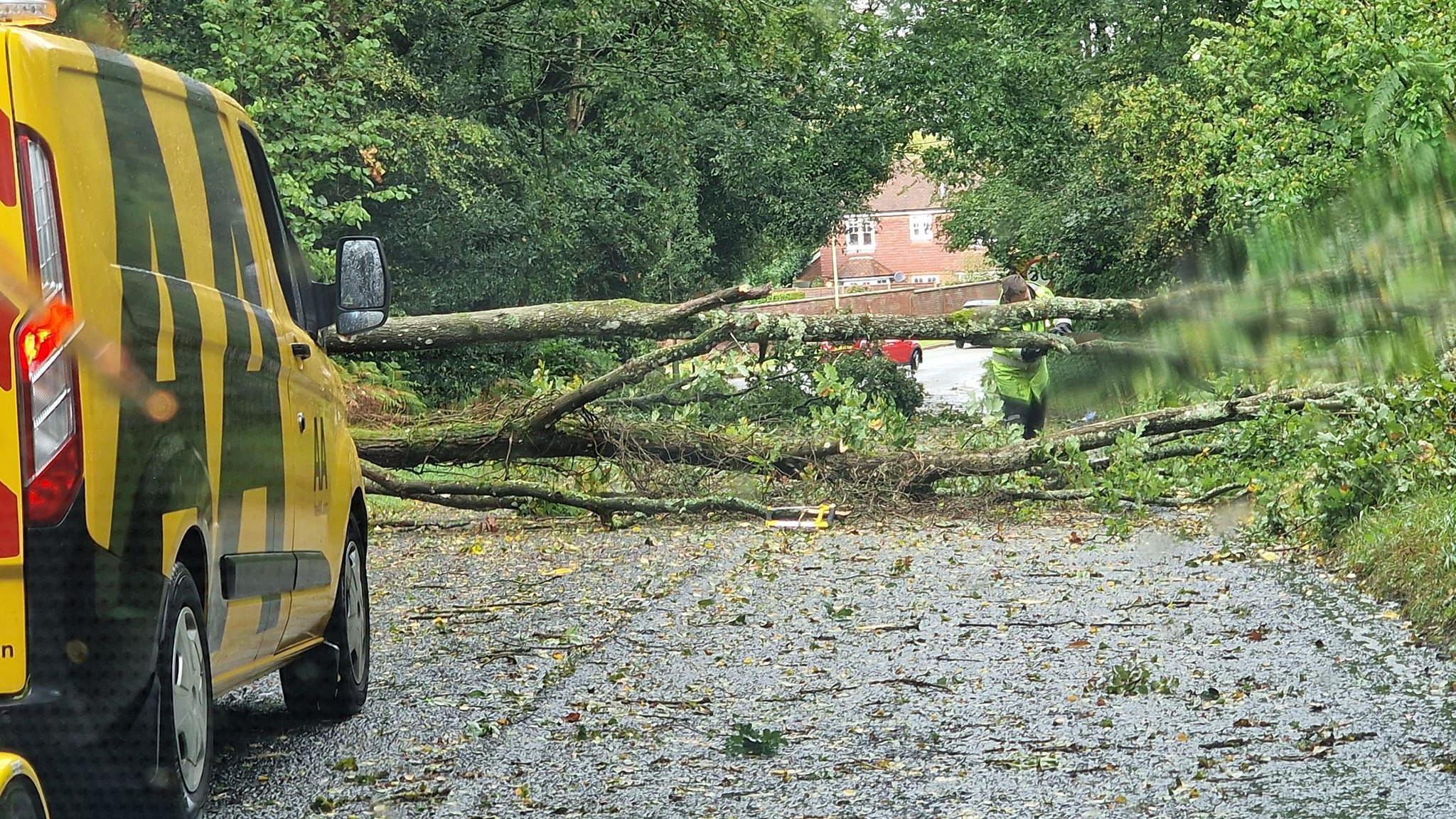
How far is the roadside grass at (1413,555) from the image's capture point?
725 centimetres

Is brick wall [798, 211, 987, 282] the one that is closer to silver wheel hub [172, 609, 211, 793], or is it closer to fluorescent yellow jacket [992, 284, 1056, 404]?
silver wheel hub [172, 609, 211, 793]

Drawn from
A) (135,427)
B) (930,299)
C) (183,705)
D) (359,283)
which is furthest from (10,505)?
(359,283)

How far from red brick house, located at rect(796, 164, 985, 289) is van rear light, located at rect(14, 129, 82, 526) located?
5.93 ft

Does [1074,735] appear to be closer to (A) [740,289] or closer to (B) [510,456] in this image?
(A) [740,289]

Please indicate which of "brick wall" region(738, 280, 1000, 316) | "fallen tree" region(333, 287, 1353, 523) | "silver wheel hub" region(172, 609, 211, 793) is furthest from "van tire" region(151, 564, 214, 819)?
"fallen tree" region(333, 287, 1353, 523)

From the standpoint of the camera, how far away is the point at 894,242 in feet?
222

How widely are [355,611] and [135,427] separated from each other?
112 inches

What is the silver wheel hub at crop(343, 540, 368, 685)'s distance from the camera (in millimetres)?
6246

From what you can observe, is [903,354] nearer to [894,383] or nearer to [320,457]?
[894,383]

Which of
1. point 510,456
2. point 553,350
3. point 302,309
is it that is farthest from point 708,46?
point 302,309

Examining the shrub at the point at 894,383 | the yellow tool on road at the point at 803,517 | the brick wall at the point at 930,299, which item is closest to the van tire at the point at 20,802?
the brick wall at the point at 930,299

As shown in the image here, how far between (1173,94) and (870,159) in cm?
3447

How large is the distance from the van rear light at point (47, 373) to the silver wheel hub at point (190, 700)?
0.63m

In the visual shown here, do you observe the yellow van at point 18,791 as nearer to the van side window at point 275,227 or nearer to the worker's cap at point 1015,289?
the worker's cap at point 1015,289
